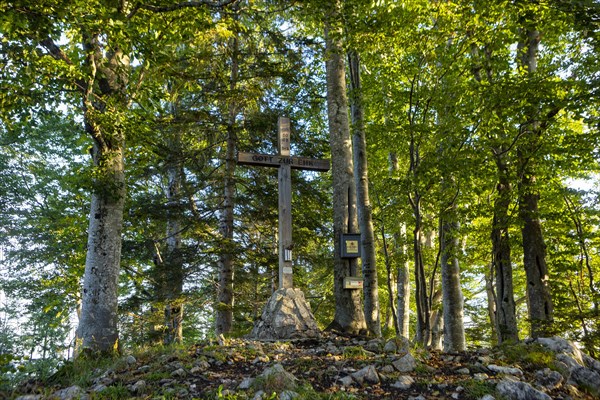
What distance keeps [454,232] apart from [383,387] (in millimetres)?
6460

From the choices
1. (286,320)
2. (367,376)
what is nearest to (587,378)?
(367,376)

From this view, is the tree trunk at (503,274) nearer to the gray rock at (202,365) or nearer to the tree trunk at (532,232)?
the tree trunk at (532,232)

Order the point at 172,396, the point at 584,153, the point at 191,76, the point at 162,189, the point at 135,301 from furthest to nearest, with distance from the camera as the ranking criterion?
the point at 162,189 → the point at 135,301 → the point at 584,153 → the point at 191,76 → the point at 172,396

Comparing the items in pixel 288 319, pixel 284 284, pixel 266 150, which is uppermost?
pixel 266 150

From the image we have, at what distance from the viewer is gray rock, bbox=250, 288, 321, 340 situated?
6133mm

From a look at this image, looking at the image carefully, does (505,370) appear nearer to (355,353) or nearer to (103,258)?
(355,353)

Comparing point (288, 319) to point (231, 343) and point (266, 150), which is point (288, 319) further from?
point (266, 150)

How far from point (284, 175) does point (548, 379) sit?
4767 millimetres

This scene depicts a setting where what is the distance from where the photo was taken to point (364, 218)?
9.38 meters

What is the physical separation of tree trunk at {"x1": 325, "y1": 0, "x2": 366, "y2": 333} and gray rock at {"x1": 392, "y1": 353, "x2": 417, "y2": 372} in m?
2.64

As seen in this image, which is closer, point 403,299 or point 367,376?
point 367,376

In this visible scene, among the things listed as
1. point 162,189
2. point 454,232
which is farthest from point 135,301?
point 454,232

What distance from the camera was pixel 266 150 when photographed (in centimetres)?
1148

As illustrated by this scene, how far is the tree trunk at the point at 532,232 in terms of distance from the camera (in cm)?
834
